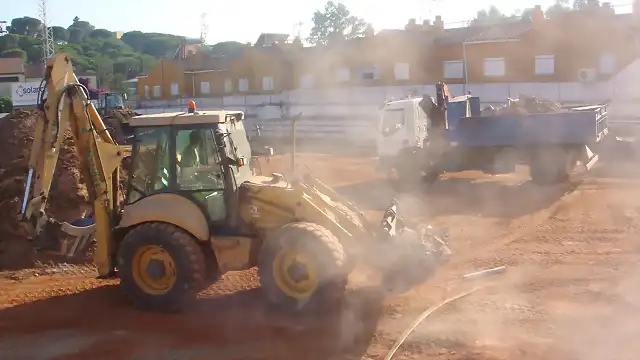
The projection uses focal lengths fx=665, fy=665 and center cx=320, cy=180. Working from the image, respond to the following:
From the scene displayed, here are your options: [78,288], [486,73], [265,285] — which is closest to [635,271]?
[265,285]

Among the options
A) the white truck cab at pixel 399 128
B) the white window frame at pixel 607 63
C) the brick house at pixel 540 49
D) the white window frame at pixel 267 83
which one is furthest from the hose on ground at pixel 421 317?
the white window frame at pixel 267 83

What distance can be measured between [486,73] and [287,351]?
2908 cm

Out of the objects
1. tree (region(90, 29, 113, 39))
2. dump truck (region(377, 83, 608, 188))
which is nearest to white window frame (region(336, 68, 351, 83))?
dump truck (region(377, 83, 608, 188))

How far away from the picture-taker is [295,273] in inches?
297

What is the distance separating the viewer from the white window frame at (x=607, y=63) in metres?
28.8

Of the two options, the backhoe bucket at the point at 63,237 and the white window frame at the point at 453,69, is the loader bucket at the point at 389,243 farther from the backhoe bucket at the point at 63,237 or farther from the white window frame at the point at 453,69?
the white window frame at the point at 453,69

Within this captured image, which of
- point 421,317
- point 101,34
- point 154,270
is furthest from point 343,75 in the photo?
point 101,34

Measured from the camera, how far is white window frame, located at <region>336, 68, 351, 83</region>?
3691cm

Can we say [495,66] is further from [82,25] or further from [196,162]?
[82,25]

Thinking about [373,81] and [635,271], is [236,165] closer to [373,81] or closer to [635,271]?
[635,271]

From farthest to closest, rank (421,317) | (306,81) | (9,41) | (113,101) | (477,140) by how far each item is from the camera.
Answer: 1. (9,41)
2. (306,81)
3. (113,101)
4. (477,140)
5. (421,317)

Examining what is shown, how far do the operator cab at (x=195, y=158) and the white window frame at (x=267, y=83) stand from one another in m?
34.4

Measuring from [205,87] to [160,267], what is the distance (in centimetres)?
4139

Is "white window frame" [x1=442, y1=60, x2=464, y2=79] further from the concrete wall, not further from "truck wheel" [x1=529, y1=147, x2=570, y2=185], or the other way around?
"truck wheel" [x1=529, y1=147, x2=570, y2=185]
